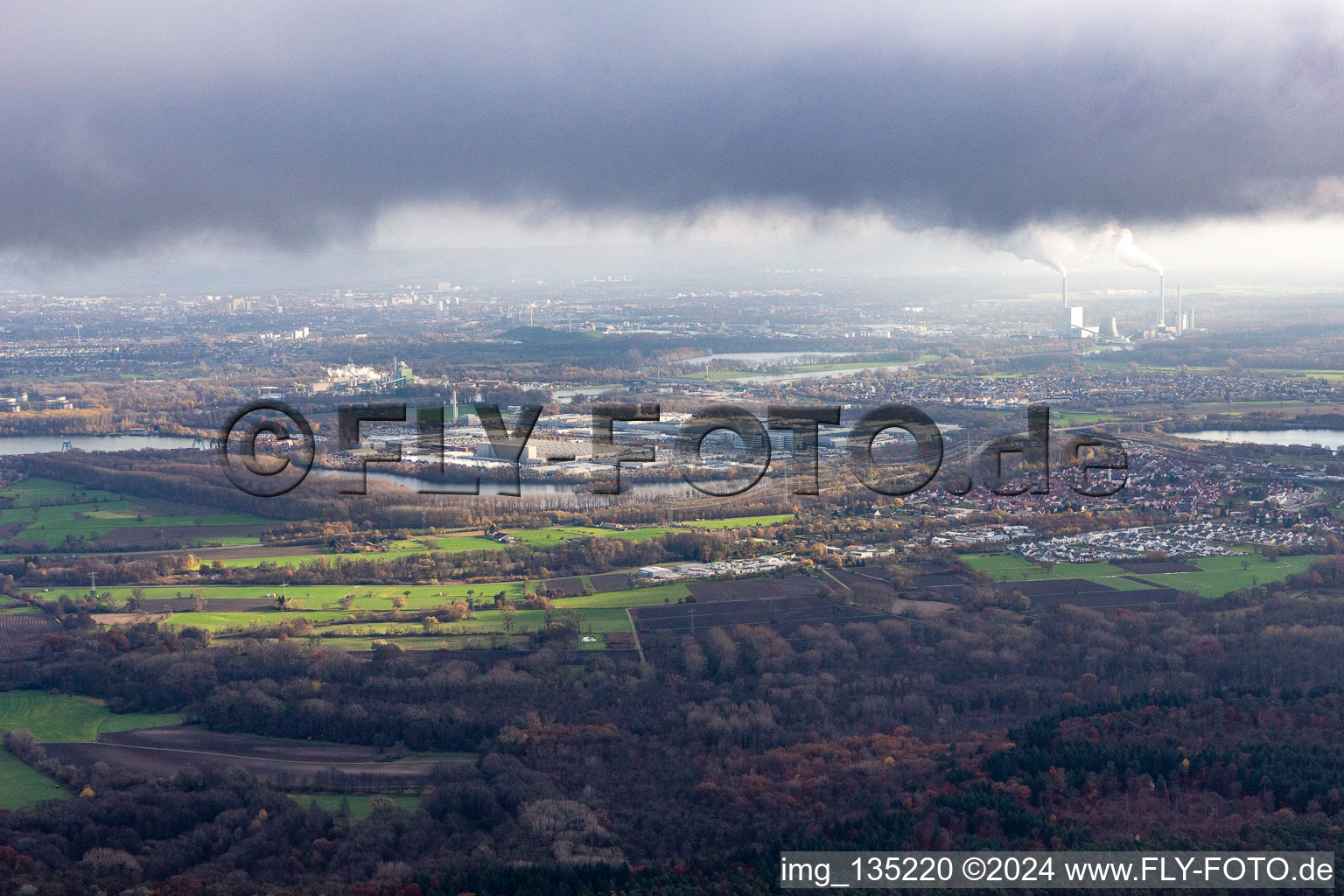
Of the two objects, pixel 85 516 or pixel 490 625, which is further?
pixel 85 516

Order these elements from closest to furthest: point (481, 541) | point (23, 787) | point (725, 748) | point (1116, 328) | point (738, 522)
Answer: point (23, 787)
point (725, 748)
point (481, 541)
point (738, 522)
point (1116, 328)

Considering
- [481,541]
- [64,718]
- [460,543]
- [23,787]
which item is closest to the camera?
[23,787]

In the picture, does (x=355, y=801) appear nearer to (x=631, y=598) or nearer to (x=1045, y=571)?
(x=631, y=598)

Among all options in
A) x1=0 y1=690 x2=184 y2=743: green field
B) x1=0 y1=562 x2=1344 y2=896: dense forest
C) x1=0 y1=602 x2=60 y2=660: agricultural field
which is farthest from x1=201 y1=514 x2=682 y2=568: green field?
x1=0 y1=690 x2=184 y2=743: green field

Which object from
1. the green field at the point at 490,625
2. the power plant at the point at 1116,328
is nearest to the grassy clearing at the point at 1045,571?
the green field at the point at 490,625

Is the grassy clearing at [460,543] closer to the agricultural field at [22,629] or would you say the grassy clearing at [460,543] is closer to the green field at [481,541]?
the green field at [481,541]

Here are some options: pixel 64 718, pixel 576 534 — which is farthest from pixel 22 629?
pixel 576 534

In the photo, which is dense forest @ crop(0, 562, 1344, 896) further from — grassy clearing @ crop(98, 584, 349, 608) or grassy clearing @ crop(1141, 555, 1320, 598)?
grassy clearing @ crop(98, 584, 349, 608)
